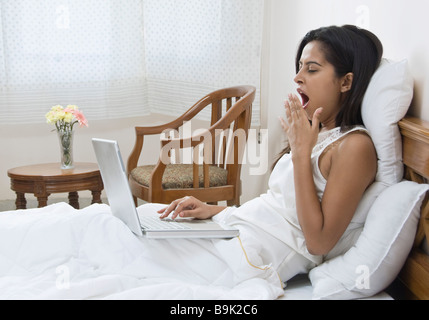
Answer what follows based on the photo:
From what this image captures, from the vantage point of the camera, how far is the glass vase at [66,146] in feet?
10.1

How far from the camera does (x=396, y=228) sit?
127cm

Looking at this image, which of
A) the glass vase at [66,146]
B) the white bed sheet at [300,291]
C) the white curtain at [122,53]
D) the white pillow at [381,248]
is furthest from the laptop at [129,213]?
the white curtain at [122,53]

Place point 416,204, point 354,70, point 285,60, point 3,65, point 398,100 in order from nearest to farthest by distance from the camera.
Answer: point 416,204
point 398,100
point 354,70
point 285,60
point 3,65

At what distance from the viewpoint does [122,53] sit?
3.88 metres

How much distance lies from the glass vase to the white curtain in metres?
0.78

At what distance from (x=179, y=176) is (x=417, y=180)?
169cm

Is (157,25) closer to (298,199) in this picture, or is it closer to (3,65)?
(3,65)

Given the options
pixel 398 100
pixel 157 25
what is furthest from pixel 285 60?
pixel 398 100

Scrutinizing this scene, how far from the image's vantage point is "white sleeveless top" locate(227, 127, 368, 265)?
147cm

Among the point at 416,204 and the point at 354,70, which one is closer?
the point at 416,204

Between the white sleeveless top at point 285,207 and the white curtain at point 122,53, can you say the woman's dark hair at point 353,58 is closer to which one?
the white sleeveless top at point 285,207

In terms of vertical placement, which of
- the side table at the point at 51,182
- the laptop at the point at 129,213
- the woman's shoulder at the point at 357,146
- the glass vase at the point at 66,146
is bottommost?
the side table at the point at 51,182

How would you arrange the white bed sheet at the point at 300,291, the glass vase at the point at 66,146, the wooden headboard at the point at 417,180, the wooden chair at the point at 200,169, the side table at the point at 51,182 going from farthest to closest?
1. the glass vase at the point at 66,146
2. the side table at the point at 51,182
3. the wooden chair at the point at 200,169
4. the white bed sheet at the point at 300,291
5. the wooden headboard at the point at 417,180
